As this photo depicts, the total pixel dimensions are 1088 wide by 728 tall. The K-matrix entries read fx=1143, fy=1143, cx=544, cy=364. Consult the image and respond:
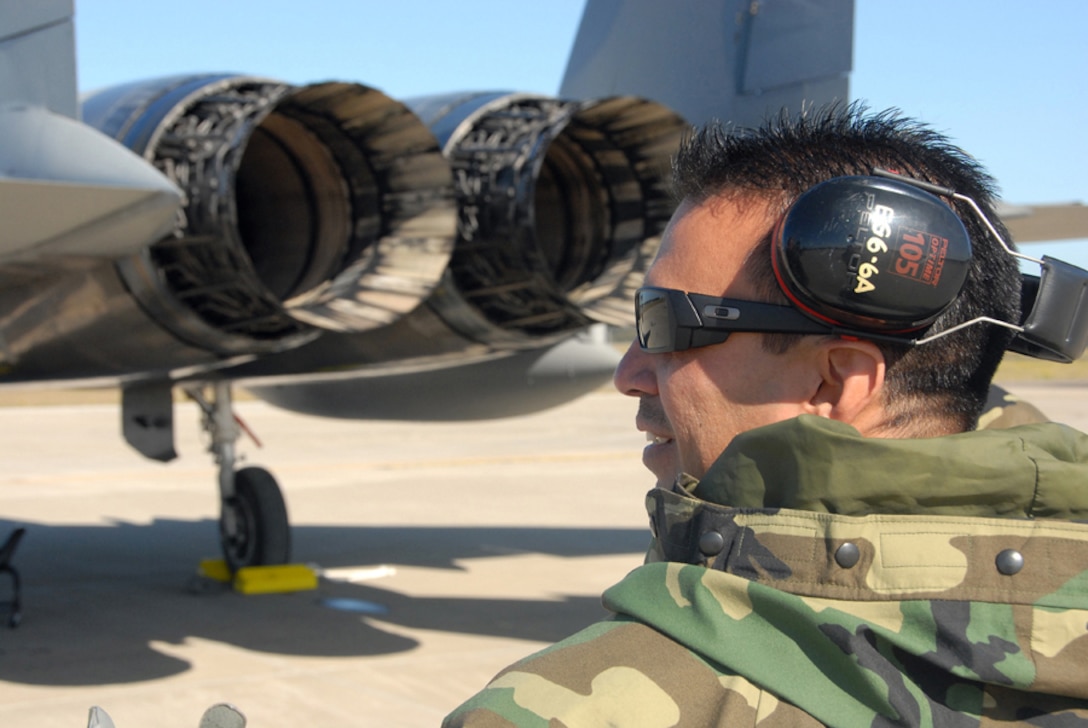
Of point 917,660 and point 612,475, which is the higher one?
point 917,660

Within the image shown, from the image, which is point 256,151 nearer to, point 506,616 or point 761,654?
point 506,616

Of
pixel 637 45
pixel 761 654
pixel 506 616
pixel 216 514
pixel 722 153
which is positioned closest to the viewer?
pixel 761 654

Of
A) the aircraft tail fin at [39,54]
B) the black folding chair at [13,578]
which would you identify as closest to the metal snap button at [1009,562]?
the aircraft tail fin at [39,54]

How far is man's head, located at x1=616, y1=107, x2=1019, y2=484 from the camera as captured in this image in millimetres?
1138

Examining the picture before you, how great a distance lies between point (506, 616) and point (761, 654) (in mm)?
6799

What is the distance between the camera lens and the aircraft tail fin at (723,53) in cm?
570

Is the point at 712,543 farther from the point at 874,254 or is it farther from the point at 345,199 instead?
the point at 345,199

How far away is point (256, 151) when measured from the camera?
6137 mm

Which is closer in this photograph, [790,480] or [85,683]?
[790,480]

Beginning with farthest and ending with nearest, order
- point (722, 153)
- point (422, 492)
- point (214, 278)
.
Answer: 1. point (422, 492)
2. point (214, 278)
3. point (722, 153)

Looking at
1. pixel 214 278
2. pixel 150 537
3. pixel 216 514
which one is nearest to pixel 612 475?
pixel 216 514

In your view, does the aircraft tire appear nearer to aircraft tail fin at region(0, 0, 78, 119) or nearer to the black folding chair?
the black folding chair

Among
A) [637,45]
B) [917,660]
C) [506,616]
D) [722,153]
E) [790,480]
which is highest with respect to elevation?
[637,45]

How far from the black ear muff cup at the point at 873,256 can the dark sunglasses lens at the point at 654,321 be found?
0.12 meters
